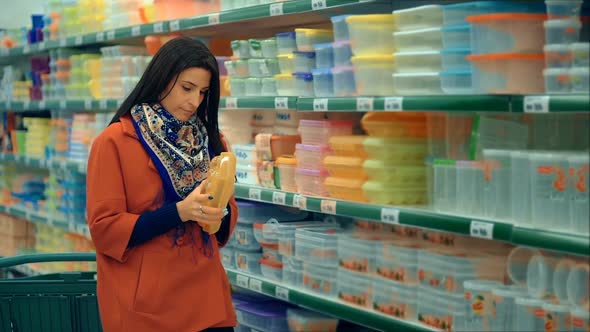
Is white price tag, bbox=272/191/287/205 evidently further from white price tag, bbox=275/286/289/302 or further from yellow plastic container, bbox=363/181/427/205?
yellow plastic container, bbox=363/181/427/205

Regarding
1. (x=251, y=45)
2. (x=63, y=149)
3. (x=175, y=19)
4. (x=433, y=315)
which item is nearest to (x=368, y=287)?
(x=433, y=315)

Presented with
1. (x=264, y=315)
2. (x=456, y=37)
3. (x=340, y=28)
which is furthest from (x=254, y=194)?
(x=456, y=37)

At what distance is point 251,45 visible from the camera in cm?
446

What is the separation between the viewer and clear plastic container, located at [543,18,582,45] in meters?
2.80

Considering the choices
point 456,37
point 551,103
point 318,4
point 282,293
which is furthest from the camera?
point 282,293

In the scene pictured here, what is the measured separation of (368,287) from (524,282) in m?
0.79

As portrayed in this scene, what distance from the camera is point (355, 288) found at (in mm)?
3791

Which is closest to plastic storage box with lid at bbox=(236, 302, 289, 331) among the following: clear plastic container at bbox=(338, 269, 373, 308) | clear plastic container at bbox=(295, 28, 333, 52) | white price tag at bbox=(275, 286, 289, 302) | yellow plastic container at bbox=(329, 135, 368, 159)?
white price tag at bbox=(275, 286, 289, 302)

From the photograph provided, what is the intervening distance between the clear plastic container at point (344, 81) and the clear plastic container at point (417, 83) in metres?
0.35

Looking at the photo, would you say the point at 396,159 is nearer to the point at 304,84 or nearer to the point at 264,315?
the point at 304,84

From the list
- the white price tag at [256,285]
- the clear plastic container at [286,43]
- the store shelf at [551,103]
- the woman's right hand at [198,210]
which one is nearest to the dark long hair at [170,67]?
the woman's right hand at [198,210]

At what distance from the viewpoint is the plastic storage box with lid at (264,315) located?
14.8 ft

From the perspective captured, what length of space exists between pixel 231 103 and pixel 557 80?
6.82ft

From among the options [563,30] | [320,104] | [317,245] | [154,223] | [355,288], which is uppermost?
[563,30]
